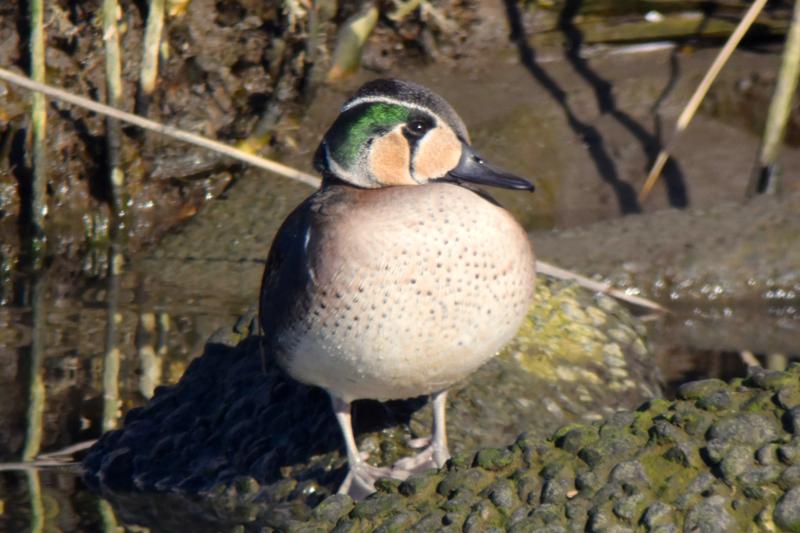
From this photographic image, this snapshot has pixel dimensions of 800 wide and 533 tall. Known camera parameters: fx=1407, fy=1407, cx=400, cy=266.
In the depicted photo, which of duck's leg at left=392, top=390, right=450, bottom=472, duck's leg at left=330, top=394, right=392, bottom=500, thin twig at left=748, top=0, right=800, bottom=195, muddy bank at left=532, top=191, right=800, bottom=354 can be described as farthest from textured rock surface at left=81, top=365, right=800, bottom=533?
thin twig at left=748, top=0, right=800, bottom=195

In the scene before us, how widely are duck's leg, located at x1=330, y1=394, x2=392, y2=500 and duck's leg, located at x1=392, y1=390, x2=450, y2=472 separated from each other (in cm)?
6

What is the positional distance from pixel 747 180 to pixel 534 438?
3993 mm

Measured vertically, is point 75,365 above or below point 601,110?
below

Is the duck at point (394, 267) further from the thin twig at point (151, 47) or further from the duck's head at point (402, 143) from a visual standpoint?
the thin twig at point (151, 47)

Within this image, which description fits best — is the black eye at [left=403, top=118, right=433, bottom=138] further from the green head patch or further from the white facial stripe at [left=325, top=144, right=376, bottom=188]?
the white facial stripe at [left=325, top=144, right=376, bottom=188]

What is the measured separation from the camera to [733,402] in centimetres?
290

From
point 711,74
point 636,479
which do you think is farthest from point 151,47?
point 636,479

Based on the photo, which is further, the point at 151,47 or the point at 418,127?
the point at 151,47

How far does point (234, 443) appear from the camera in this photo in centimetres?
424

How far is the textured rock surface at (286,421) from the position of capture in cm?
407

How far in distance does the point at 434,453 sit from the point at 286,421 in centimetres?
51

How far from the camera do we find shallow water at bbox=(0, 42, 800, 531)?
473cm

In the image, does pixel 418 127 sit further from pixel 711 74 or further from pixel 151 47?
pixel 151 47

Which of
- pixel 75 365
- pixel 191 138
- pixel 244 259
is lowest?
pixel 244 259
